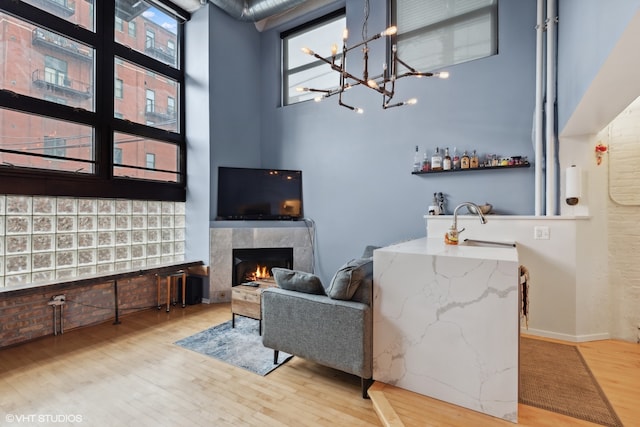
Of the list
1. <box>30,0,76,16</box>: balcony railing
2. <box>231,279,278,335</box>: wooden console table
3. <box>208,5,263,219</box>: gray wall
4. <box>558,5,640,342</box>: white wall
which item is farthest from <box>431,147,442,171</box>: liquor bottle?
<box>30,0,76,16</box>: balcony railing

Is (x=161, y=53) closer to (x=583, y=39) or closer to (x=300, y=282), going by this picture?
(x=300, y=282)

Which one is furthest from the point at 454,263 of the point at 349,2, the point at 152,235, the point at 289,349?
the point at 349,2

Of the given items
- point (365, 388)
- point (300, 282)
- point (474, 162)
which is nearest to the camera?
point (365, 388)

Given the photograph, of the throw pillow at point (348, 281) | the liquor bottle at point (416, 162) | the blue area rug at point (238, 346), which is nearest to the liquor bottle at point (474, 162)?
the liquor bottle at point (416, 162)

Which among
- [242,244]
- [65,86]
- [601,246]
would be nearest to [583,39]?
[601,246]

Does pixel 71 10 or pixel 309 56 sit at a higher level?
pixel 309 56

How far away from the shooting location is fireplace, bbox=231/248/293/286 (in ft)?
15.4

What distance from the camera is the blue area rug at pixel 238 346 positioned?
106 inches

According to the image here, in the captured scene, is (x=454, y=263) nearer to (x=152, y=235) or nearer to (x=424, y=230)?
(x=424, y=230)

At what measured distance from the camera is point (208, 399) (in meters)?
2.20

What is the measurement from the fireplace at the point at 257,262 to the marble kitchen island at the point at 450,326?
2785 mm

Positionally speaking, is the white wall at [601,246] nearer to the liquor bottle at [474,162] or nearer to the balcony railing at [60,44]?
the liquor bottle at [474,162]

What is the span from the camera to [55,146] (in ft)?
11.3

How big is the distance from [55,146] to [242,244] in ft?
8.16
